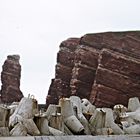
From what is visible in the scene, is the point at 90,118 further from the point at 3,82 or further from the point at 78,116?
the point at 3,82

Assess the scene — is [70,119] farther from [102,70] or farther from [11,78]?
[11,78]

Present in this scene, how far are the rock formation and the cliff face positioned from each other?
12.1 feet

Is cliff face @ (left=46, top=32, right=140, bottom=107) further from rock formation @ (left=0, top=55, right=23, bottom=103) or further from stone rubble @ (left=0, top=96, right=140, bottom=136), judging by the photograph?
stone rubble @ (left=0, top=96, right=140, bottom=136)

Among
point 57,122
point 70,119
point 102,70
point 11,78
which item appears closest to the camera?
point 57,122

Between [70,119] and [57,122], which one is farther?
[70,119]

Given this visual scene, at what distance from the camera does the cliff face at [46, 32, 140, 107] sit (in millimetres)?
33594

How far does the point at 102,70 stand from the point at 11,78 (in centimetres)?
1054

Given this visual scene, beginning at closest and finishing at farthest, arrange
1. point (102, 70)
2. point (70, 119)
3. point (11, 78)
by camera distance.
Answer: point (70, 119)
point (102, 70)
point (11, 78)

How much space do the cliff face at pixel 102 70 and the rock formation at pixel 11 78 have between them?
368 centimetres

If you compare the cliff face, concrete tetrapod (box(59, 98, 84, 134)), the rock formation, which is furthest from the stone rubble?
the rock formation

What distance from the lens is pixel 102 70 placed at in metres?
33.8

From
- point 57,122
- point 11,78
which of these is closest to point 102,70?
point 11,78

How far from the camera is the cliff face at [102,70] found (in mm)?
33594

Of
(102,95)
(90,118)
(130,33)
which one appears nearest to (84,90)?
(102,95)
